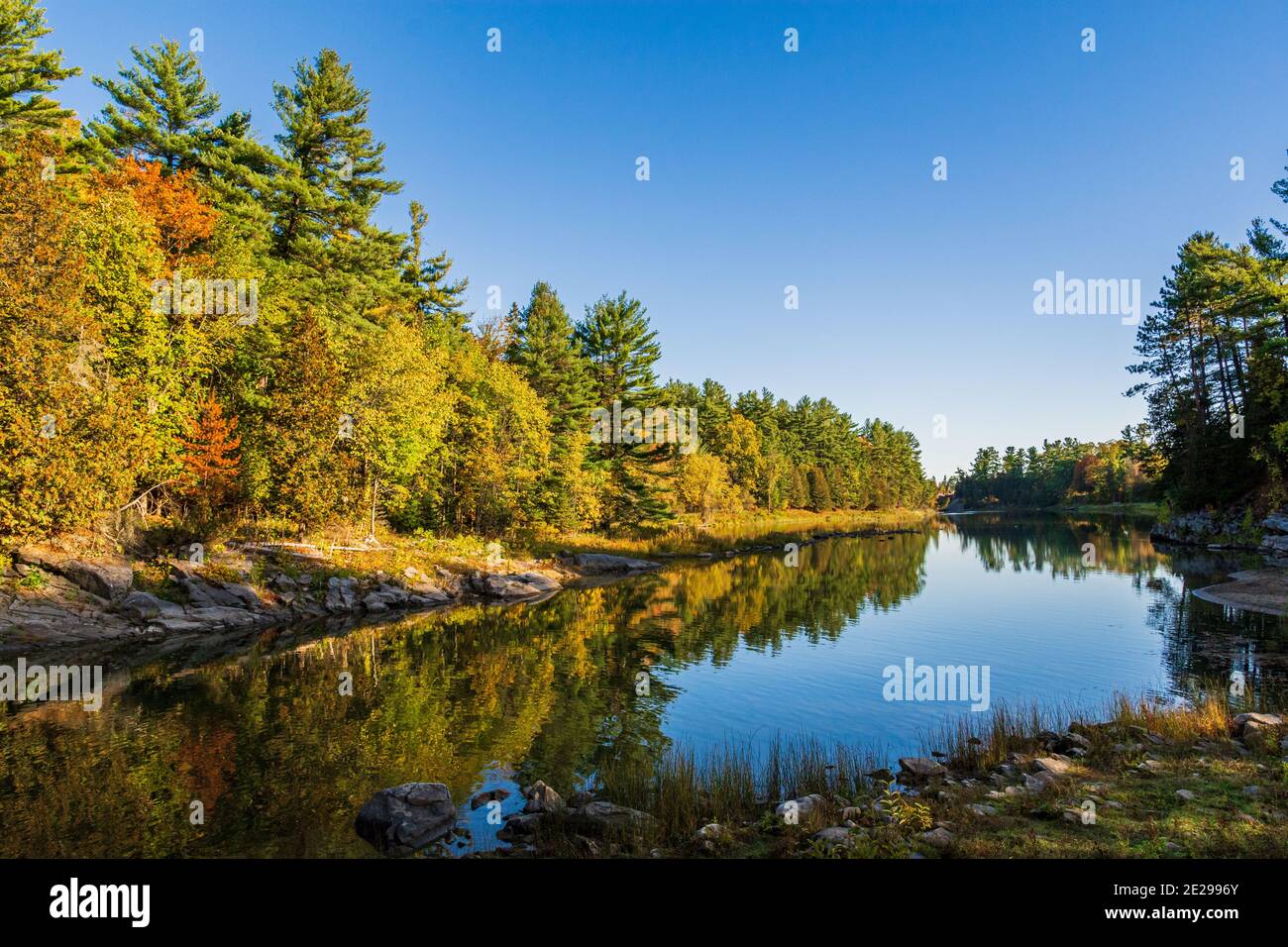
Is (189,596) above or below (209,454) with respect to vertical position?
below

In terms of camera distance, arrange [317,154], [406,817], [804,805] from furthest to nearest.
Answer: [317,154] < [406,817] < [804,805]

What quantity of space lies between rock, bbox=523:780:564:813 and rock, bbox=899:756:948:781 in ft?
22.3

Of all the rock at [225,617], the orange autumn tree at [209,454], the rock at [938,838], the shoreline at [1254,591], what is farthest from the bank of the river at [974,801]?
the orange autumn tree at [209,454]

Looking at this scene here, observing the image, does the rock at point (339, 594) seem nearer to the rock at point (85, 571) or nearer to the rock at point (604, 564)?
the rock at point (85, 571)

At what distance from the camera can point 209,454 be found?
3259cm

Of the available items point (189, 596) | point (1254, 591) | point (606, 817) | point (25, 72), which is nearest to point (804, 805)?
point (606, 817)

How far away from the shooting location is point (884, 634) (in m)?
30.1

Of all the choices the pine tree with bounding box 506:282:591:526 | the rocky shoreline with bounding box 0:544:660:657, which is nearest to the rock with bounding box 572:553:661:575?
the pine tree with bounding box 506:282:591:526

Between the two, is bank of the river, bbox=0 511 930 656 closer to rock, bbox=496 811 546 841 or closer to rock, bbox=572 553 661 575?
rock, bbox=572 553 661 575

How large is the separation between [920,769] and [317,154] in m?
52.4

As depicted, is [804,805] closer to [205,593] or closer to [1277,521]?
[205,593]
